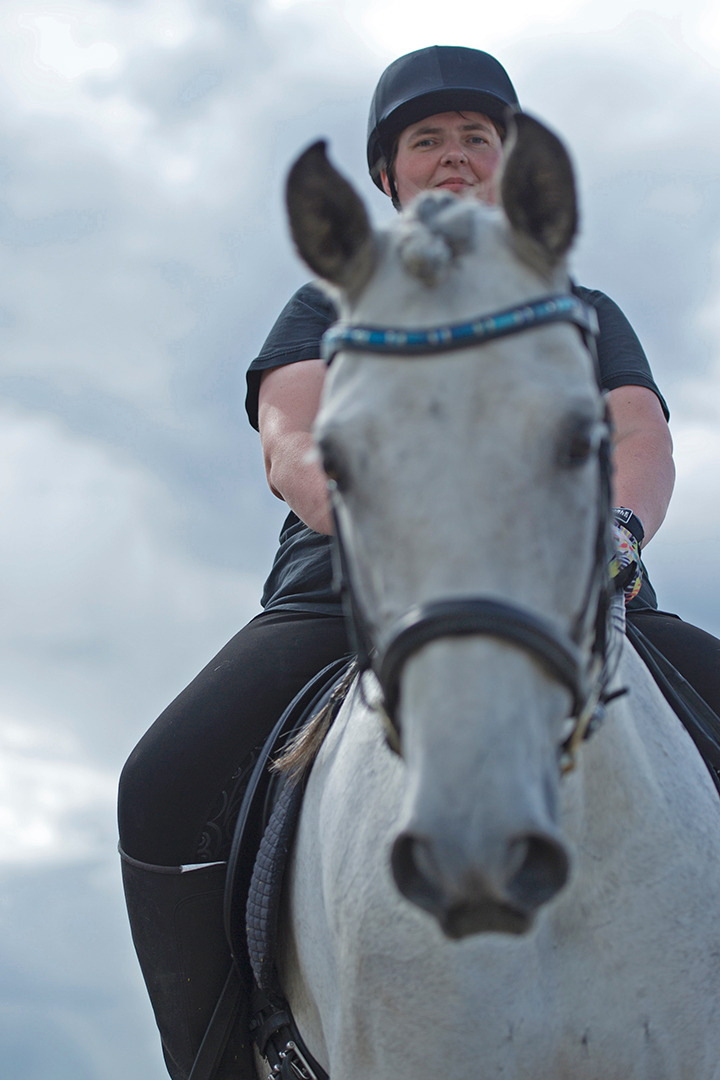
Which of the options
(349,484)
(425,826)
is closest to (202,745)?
(349,484)

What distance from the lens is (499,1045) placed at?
2.22 meters

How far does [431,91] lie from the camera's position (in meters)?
4.17

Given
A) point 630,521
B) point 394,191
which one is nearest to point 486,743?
point 630,521

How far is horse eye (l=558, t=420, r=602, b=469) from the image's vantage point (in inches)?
69.1

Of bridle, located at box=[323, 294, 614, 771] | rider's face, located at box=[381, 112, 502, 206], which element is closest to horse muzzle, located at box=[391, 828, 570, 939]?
bridle, located at box=[323, 294, 614, 771]

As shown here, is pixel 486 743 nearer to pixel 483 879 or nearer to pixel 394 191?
pixel 483 879

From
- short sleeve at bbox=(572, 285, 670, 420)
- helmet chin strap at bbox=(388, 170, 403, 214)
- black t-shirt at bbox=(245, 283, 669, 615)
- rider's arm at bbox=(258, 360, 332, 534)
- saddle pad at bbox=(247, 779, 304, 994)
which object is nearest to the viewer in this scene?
saddle pad at bbox=(247, 779, 304, 994)

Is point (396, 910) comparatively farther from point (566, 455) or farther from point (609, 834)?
point (566, 455)

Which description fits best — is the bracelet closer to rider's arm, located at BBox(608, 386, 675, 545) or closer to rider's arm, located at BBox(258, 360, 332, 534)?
rider's arm, located at BBox(608, 386, 675, 545)

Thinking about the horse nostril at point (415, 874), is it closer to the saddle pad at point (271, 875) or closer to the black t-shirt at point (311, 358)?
the saddle pad at point (271, 875)

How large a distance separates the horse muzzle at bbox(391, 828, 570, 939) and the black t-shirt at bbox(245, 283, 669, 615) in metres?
1.95

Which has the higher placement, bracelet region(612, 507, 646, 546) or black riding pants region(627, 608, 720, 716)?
bracelet region(612, 507, 646, 546)

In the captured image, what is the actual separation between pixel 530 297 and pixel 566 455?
1.27ft

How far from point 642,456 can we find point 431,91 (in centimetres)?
189
